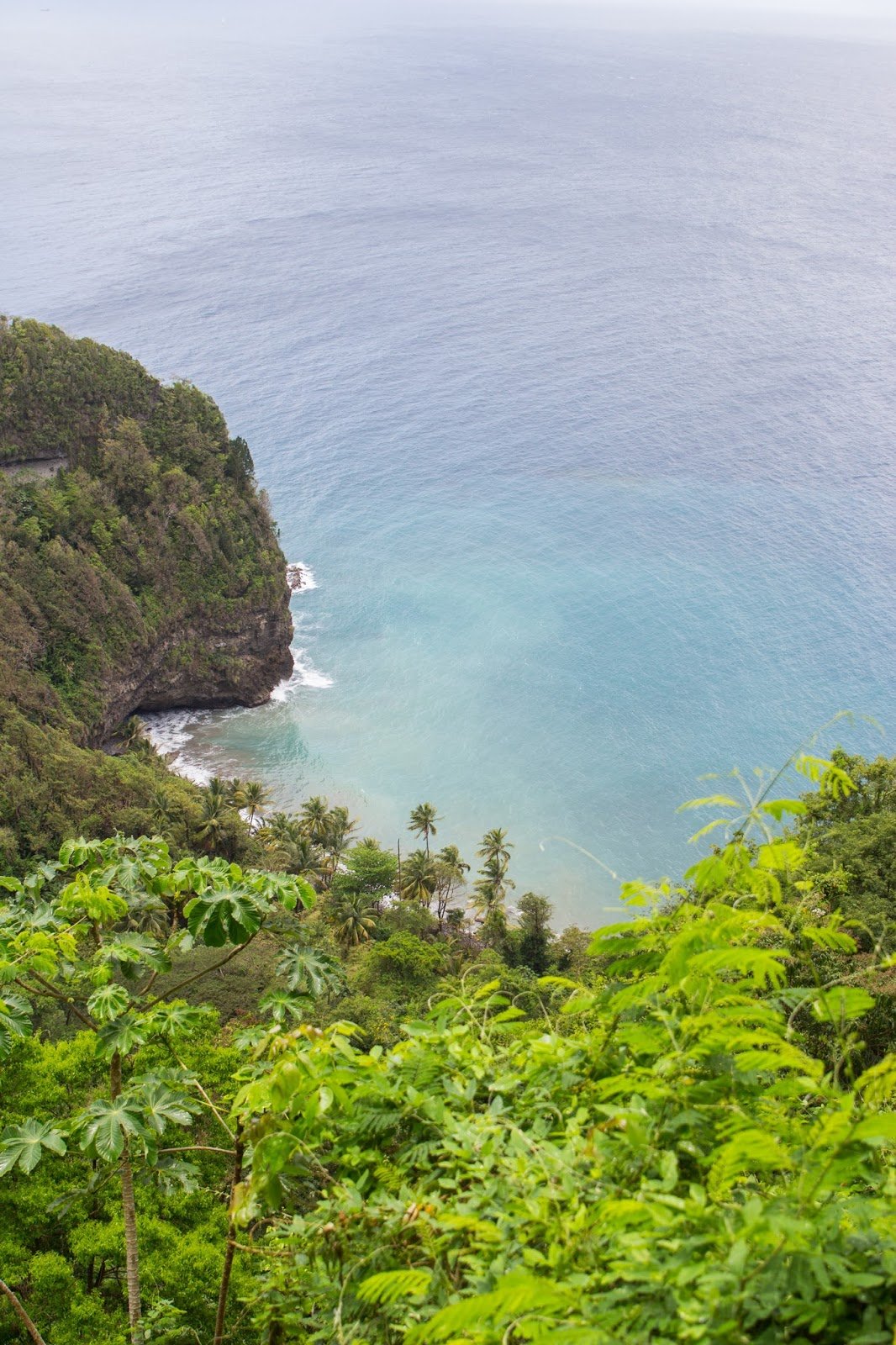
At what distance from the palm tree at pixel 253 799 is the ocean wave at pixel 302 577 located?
22887mm

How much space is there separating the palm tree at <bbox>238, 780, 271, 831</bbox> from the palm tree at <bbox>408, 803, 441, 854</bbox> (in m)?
8.84

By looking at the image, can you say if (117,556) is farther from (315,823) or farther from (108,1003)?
(108,1003)

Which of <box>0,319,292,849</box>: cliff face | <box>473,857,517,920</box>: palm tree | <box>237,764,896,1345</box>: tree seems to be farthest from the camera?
<box>0,319,292,849</box>: cliff face

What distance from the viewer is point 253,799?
5753 centimetres

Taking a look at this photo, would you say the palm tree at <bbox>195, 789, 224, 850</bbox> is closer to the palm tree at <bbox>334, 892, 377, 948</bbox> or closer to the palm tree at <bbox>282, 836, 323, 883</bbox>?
the palm tree at <bbox>282, 836, 323, 883</bbox>

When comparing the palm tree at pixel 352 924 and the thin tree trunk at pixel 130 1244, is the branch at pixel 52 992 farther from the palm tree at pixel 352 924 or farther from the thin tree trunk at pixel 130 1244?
the palm tree at pixel 352 924

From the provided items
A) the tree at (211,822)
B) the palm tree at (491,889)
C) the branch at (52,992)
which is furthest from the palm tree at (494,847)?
the branch at (52,992)

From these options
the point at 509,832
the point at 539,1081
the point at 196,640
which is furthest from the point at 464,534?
the point at 539,1081

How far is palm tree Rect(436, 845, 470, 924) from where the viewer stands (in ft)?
178

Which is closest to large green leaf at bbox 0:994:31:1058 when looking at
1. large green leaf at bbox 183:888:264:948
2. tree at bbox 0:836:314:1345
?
tree at bbox 0:836:314:1345

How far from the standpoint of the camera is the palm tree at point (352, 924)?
4859cm

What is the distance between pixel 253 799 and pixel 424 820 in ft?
32.7

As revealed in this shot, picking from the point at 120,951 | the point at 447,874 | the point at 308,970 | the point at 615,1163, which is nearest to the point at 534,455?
the point at 447,874

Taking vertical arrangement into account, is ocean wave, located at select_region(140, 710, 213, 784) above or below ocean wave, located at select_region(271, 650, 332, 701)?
below
